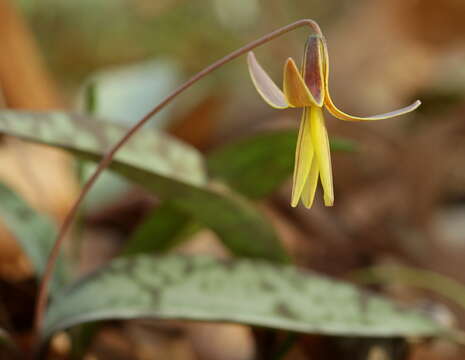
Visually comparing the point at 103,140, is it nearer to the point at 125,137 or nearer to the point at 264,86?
the point at 125,137

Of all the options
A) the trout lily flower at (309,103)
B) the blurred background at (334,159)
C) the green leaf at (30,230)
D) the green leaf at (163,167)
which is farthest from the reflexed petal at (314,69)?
the green leaf at (30,230)

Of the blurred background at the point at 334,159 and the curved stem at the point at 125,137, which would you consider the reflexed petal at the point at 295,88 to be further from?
the blurred background at the point at 334,159

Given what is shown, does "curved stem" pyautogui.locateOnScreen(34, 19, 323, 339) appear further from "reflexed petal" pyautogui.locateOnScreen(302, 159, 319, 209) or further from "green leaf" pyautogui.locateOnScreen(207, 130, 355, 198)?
"green leaf" pyautogui.locateOnScreen(207, 130, 355, 198)

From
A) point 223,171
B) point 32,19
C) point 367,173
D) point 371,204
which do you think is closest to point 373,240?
point 371,204

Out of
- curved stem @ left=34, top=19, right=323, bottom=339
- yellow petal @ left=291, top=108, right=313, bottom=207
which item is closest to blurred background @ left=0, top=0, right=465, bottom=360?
curved stem @ left=34, top=19, right=323, bottom=339

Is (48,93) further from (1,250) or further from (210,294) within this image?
(210,294)

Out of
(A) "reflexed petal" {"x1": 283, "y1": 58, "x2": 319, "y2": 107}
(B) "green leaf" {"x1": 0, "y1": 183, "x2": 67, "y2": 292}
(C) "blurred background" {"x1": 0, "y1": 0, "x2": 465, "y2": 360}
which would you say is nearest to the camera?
(A) "reflexed petal" {"x1": 283, "y1": 58, "x2": 319, "y2": 107}
